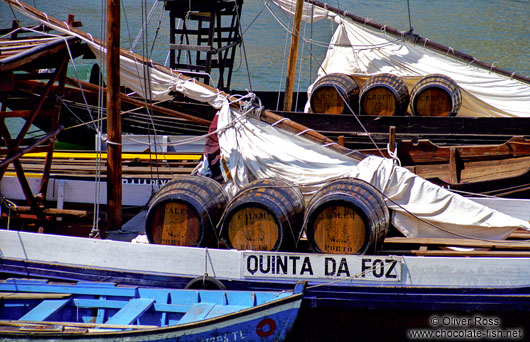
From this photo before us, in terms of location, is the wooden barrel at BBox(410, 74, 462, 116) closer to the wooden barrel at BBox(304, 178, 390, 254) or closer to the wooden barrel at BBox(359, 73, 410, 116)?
the wooden barrel at BBox(359, 73, 410, 116)

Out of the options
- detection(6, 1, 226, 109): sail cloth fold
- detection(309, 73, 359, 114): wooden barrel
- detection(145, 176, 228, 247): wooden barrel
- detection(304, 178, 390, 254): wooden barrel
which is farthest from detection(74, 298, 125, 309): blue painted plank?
detection(309, 73, 359, 114): wooden barrel

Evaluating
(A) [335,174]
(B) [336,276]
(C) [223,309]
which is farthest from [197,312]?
(A) [335,174]

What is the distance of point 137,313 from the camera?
8.28 metres

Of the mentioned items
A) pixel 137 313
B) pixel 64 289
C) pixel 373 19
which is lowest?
pixel 137 313

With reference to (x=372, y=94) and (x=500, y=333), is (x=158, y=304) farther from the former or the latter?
(x=372, y=94)

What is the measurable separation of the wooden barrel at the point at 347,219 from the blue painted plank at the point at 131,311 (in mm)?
2241

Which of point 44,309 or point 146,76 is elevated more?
point 146,76

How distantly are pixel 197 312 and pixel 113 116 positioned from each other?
2.98 meters

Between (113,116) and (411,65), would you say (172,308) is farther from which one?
(411,65)

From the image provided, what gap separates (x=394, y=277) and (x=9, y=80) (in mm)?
5516

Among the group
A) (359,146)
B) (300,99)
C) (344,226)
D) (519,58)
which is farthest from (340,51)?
(519,58)

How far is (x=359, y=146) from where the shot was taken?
46.3ft

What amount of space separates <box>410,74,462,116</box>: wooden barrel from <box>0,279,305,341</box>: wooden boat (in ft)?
24.3

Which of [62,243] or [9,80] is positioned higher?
[9,80]
